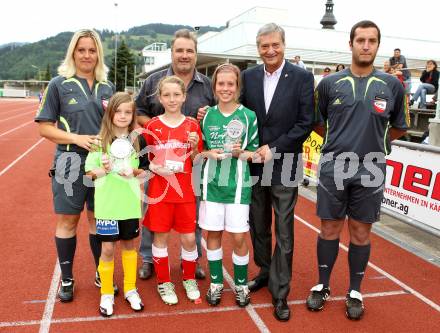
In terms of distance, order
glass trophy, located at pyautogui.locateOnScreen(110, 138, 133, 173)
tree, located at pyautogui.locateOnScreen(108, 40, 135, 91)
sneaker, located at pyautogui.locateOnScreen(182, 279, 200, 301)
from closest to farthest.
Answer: glass trophy, located at pyautogui.locateOnScreen(110, 138, 133, 173)
sneaker, located at pyautogui.locateOnScreen(182, 279, 200, 301)
tree, located at pyautogui.locateOnScreen(108, 40, 135, 91)

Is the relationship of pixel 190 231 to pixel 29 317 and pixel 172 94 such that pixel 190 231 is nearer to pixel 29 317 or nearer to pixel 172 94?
pixel 172 94

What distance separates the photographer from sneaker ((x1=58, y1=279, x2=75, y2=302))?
11.6ft

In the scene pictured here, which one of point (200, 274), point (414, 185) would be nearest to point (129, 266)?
point (200, 274)

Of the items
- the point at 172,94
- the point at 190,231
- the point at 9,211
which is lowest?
the point at 9,211

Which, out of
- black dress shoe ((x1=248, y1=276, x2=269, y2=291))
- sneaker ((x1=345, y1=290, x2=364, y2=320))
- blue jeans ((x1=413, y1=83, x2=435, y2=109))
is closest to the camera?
sneaker ((x1=345, y1=290, x2=364, y2=320))

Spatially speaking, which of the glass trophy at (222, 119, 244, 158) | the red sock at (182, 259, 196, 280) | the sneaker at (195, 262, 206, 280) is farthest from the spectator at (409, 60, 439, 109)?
the red sock at (182, 259, 196, 280)

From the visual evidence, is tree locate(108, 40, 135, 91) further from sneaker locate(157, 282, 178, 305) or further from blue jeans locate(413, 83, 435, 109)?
sneaker locate(157, 282, 178, 305)

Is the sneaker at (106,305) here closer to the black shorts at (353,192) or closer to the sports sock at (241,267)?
the sports sock at (241,267)

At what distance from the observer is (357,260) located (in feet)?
11.4

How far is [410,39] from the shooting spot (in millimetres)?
35500

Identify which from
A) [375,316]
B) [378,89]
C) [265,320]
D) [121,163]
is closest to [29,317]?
[121,163]

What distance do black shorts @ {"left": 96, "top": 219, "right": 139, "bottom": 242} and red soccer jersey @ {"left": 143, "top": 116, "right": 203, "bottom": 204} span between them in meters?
0.28

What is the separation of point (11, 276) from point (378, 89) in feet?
12.0

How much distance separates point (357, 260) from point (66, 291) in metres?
2.43
